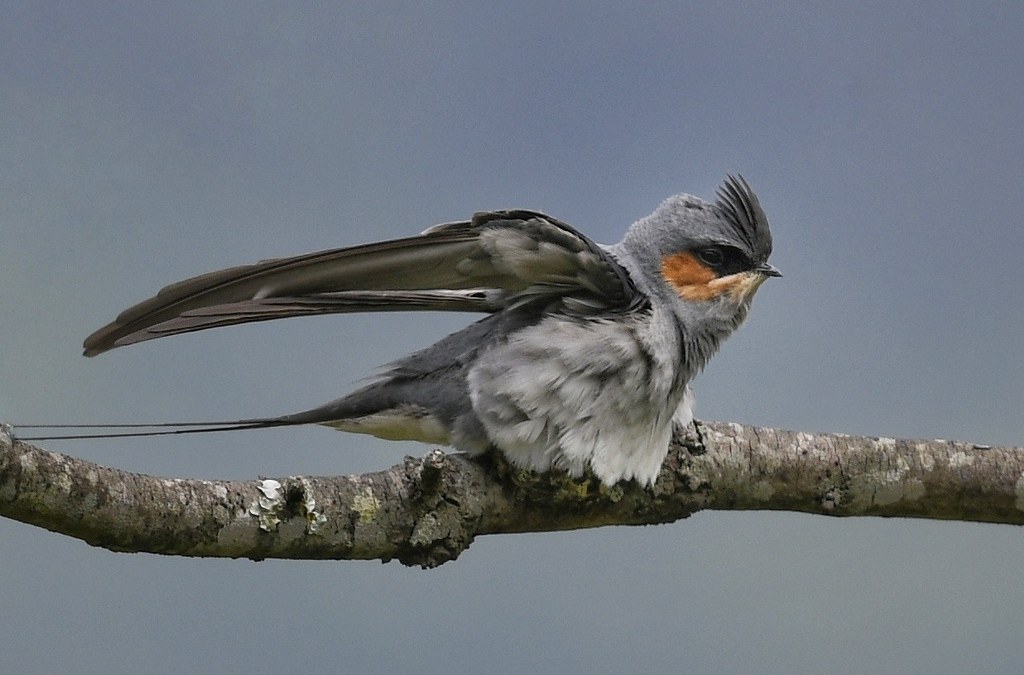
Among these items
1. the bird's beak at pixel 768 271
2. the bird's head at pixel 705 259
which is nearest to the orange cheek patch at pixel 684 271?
the bird's head at pixel 705 259

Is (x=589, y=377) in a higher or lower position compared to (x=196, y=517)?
higher

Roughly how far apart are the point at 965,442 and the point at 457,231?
1805 millimetres

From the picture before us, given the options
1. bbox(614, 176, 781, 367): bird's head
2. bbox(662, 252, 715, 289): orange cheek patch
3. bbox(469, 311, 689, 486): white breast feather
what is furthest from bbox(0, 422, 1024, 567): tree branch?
bbox(662, 252, 715, 289): orange cheek patch

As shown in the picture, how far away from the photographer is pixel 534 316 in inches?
126

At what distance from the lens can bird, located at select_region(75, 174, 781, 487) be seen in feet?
9.50

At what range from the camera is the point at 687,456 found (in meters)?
3.33

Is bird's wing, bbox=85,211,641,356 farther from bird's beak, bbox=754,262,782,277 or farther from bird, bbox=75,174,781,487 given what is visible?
bird's beak, bbox=754,262,782,277

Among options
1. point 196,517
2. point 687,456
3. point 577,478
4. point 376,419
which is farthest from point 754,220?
point 196,517

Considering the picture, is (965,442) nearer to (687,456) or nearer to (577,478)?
(687,456)

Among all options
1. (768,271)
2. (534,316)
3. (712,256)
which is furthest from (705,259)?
(534,316)

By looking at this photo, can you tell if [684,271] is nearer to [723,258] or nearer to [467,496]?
[723,258]

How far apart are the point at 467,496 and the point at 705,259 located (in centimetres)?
103

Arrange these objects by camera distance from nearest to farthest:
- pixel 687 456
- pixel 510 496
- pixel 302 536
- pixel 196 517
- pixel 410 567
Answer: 1. pixel 196 517
2. pixel 302 536
3. pixel 410 567
4. pixel 510 496
5. pixel 687 456

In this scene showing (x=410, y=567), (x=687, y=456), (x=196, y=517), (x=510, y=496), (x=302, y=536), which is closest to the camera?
(x=196, y=517)
